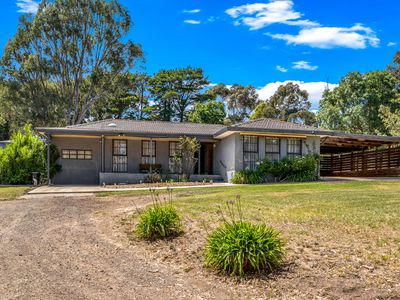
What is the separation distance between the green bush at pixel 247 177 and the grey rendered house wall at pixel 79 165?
7725mm

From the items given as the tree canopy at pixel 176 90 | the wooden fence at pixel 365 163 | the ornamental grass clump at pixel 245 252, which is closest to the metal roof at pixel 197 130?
the wooden fence at pixel 365 163

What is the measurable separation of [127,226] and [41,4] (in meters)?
31.7

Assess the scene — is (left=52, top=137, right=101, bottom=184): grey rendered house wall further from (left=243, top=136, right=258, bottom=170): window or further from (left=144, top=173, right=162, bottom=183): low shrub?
(left=243, top=136, right=258, bottom=170): window

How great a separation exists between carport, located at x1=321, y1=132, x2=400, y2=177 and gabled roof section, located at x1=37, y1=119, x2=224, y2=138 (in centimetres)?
710

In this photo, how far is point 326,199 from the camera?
11.2 meters

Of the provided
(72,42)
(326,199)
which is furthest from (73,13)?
(326,199)

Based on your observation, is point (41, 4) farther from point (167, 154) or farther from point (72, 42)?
point (167, 154)

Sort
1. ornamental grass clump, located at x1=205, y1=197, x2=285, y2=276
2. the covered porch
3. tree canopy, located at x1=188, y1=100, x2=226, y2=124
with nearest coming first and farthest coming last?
ornamental grass clump, located at x1=205, y1=197, x2=285, y2=276 < the covered porch < tree canopy, located at x1=188, y1=100, x2=226, y2=124

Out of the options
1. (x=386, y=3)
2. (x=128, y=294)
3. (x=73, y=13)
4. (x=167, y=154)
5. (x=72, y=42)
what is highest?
(x=73, y=13)

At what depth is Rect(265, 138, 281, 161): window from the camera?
20516 millimetres

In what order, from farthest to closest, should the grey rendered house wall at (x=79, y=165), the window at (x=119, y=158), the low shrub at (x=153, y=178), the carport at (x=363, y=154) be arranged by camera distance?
1. the window at (x=119, y=158)
2. the carport at (x=363, y=154)
3. the grey rendered house wall at (x=79, y=165)
4. the low shrub at (x=153, y=178)

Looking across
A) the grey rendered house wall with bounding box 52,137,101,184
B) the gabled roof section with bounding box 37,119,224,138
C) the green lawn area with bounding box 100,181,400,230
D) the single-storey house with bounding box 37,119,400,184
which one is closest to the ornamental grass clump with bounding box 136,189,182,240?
the green lawn area with bounding box 100,181,400,230

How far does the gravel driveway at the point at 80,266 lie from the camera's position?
192 inches

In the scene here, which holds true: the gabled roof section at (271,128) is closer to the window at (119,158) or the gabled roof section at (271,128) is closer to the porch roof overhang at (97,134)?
the porch roof overhang at (97,134)
